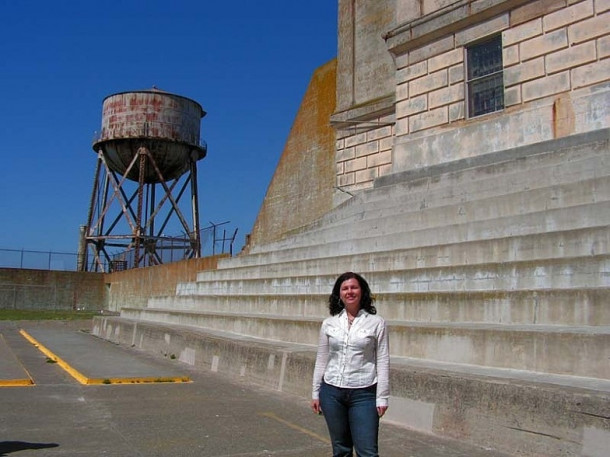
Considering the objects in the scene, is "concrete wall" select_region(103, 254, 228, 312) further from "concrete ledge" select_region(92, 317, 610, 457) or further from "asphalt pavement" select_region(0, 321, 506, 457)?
"concrete ledge" select_region(92, 317, 610, 457)

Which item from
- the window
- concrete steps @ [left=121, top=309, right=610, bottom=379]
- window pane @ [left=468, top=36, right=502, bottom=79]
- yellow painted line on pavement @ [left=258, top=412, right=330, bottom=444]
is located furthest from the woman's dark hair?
window pane @ [left=468, top=36, right=502, bottom=79]

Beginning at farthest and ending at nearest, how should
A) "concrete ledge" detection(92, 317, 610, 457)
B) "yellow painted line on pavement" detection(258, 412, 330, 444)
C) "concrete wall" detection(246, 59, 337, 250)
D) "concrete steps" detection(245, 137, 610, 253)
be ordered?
1. "concrete wall" detection(246, 59, 337, 250)
2. "concrete steps" detection(245, 137, 610, 253)
3. "yellow painted line on pavement" detection(258, 412, 330, 444)
4. "concrete ledge" detection(92, 317, 610, 457)

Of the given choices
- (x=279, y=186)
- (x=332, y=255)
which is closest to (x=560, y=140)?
(x=332, y=255)

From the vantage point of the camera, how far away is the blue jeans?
4.05 metres

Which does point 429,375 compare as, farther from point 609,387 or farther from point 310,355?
point 310,355

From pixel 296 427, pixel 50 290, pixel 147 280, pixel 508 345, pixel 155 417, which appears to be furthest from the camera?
pixel 50 290

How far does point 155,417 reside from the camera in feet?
22.5

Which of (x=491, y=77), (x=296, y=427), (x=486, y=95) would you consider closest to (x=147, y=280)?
(x=486, y=95)

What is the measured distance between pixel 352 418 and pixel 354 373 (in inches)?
11.2

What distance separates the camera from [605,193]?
850 centimetres

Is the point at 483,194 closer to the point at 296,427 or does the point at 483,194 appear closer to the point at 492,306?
the point at 492,306

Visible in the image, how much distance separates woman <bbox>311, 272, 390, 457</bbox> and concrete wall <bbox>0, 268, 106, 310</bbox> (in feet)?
108

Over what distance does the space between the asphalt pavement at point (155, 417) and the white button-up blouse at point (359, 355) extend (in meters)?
1.48

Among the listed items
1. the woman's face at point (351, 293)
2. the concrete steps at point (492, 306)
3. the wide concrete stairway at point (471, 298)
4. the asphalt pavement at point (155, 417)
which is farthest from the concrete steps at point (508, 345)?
the woman's face at point (351, 293)
